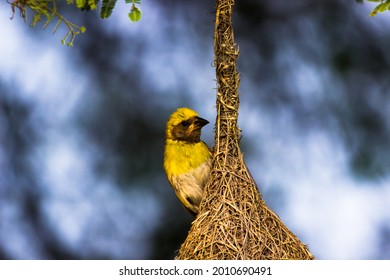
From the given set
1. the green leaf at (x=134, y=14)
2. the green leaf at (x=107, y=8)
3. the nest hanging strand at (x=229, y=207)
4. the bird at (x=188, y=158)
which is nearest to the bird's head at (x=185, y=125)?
the bird at (x=188, y=158)

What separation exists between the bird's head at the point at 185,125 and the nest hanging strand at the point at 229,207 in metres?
0.35

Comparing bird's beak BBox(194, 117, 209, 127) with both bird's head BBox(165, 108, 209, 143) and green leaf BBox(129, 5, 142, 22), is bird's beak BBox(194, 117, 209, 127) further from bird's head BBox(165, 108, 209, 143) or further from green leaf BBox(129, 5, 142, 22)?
green leaf BBox(129, 5, 142, 22)

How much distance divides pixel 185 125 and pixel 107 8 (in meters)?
1.36

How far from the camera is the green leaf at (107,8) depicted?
3652mm

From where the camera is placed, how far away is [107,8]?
144 inches

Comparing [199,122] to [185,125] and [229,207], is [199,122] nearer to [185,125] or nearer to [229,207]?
[185,125]

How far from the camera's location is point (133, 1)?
343 centimetres

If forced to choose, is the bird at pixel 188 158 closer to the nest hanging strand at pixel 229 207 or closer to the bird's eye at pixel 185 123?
the bird's eye at pixel 185 123

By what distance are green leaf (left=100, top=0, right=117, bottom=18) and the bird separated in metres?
1.28

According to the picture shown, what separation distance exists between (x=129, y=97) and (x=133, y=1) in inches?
138

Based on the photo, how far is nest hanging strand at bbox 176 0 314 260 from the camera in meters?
4.29
